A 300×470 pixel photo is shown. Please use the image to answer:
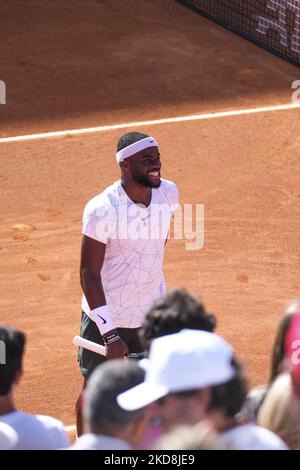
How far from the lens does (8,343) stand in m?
5.43

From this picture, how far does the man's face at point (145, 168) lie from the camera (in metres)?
7.82

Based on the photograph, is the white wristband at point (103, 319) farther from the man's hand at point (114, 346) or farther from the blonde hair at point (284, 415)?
the blonde hair at point (284, 415)

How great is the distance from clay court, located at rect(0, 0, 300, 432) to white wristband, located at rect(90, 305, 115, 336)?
168 centimetres

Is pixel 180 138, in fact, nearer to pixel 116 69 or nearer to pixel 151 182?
pixel 116 69

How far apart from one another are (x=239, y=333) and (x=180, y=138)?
11.9 ft

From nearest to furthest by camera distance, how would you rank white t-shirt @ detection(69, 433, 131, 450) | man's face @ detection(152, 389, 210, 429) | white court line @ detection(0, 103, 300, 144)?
man's face @ detection(152, 389, 210, 429) → white t-shirt @ detection(69, 433, 131, 450) → white court line @ detection(0, 103, 300, 144)

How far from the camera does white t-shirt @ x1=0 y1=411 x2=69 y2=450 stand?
5242mm

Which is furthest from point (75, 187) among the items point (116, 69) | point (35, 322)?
point (116, 69)

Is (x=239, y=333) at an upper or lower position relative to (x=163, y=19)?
lower

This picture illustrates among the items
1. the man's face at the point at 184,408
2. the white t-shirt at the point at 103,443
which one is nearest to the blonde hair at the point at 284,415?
the man's face at the point at 184,408

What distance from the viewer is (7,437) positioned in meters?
5.16

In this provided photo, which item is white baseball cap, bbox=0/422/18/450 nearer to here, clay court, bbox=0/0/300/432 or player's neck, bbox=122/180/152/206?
player's neck, bbox=122/180/152/206
